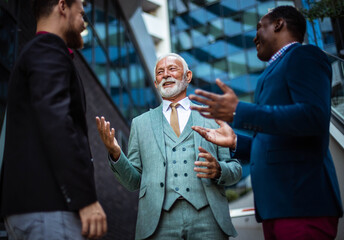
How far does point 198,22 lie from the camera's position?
24.2 meters

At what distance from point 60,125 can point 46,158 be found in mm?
183

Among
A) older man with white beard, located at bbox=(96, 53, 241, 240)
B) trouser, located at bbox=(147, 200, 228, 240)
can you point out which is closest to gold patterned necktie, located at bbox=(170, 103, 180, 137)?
older man with white beard, located at bbox=(96, 53, 241, 240)

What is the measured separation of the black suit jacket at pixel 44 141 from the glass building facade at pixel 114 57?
6164 millimetres

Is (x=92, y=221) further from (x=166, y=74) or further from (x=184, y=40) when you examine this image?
(x=184, y=40)

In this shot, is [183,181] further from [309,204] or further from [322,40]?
[322,40]

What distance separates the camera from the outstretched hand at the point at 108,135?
2.57 meters

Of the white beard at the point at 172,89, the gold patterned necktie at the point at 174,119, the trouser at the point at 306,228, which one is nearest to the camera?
the trouser at the point at 306,228

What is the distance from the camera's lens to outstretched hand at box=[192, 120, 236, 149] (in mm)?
2480

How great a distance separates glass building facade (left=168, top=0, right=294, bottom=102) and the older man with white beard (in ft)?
59.5

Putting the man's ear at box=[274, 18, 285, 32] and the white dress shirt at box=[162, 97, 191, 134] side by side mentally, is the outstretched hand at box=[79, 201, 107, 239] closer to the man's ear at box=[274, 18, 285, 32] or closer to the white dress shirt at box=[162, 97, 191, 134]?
the white dress shirt at box=[162, 97, 191, 134]

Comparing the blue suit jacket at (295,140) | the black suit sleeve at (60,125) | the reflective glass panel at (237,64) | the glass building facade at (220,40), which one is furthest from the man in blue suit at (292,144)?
the reflective glass panel at (237,64)

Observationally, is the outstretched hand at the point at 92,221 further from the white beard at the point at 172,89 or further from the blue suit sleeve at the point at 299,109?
the white beard at the point at 172,89

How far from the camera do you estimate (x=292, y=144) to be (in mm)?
2045

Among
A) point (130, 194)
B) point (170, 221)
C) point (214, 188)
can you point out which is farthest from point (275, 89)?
point (130, 194)
